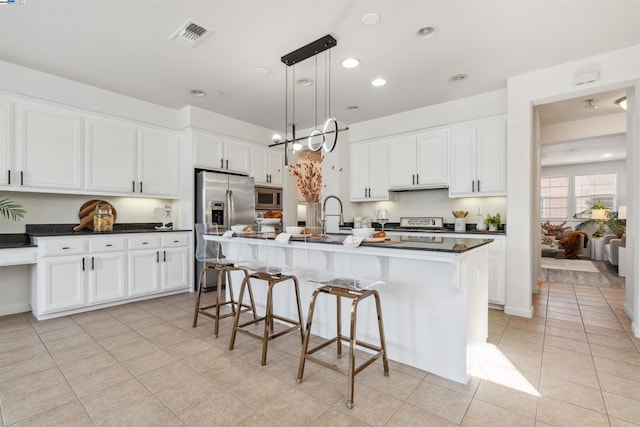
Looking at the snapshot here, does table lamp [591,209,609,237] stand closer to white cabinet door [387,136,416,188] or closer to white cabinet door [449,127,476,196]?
white cabinet door [449,127,476,196]

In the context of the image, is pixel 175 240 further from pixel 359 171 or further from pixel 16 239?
pixel 359 171

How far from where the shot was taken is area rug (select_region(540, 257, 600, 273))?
639cm

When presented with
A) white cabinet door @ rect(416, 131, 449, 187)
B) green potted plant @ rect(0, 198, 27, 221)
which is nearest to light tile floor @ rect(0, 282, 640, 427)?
green potted plant @ rect(0, 198, 27, 221)

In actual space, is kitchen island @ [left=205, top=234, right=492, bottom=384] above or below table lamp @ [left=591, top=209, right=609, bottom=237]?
below

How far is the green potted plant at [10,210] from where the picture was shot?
338cm

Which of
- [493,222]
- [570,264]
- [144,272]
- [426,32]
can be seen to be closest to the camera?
[426,32]

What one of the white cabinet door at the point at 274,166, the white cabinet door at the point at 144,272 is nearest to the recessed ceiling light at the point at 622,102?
the white cabinet door at the point at 274,166

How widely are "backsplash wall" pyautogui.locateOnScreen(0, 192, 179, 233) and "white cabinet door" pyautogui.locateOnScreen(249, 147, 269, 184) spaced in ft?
5.33

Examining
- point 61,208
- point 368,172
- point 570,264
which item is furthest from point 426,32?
point 570,264

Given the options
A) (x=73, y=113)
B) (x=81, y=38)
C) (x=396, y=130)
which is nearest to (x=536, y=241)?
(x=396, y=130)

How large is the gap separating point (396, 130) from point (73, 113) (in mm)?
4315

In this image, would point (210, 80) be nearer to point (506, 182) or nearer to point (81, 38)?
point (81, 38)

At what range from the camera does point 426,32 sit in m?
2.70

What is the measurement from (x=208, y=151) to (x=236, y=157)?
50 cm
